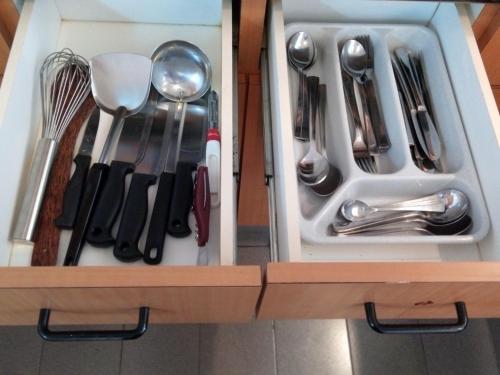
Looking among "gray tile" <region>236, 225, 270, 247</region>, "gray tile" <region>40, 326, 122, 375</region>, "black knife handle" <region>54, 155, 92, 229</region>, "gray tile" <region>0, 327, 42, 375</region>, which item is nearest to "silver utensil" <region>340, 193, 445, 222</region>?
"black knife handle" <region>54, 155, 92, 229</region>

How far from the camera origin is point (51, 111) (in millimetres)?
573

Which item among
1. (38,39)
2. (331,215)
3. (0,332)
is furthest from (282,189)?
(0,332)

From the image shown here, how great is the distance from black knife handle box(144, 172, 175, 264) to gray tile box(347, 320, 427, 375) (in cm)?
75

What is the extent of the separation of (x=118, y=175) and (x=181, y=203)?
95 millimetres

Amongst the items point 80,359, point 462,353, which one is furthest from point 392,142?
point 80,359

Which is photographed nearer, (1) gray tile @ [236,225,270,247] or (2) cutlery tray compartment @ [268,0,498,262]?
(2) cutlery tray compartment @ [268,0,498,262]

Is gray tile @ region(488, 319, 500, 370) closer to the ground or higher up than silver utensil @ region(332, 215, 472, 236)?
closer to the ground

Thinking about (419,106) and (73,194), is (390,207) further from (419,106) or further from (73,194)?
(73,194)

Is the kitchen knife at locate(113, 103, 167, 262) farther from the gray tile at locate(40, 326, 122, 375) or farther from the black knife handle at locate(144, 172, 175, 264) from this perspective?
the gray tile at locate(40, 326, 122, 375)

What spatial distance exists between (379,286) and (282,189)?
159 millimetres

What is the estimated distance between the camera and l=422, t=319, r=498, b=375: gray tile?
104cm

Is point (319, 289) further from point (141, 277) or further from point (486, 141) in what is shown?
point (486, 141)

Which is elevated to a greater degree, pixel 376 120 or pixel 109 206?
pixel 376 120

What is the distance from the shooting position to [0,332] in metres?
1.02
